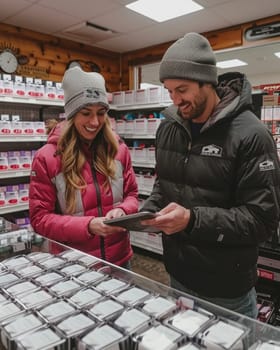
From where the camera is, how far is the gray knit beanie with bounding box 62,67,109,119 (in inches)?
63.3

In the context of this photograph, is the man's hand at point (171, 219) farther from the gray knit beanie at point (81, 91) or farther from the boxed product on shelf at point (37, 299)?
the gray knit beanie at point (81, 91)

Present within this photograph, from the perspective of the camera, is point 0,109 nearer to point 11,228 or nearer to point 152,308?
point 11,228

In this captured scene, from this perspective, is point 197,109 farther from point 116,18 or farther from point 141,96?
point 141,96

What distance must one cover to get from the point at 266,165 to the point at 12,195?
2.96 metres

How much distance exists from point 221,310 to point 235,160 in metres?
0.60

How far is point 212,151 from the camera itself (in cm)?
132

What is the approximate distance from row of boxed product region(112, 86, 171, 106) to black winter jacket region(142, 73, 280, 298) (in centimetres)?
258

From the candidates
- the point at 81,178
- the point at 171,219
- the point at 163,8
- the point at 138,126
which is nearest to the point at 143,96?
the point at 138,126

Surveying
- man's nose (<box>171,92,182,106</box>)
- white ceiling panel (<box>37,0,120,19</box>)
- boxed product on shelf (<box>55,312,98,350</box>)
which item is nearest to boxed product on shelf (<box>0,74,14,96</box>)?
white ceiling panel (<box>37,0,120,19</box>)

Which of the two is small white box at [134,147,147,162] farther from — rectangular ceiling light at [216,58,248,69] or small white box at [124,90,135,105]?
rectangular ceiling light at [216,58,248,69]

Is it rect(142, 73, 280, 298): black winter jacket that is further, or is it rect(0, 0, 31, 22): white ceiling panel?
rect(0, 0, 31, 22): white ceiling panel

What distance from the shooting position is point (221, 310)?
866 millimetres

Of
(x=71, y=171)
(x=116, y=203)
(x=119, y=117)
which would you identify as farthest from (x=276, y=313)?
(x=119, y=117)

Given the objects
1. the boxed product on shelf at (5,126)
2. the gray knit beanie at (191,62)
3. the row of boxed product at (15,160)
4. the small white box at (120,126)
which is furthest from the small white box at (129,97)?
the gray knit beanie at (191,62)
